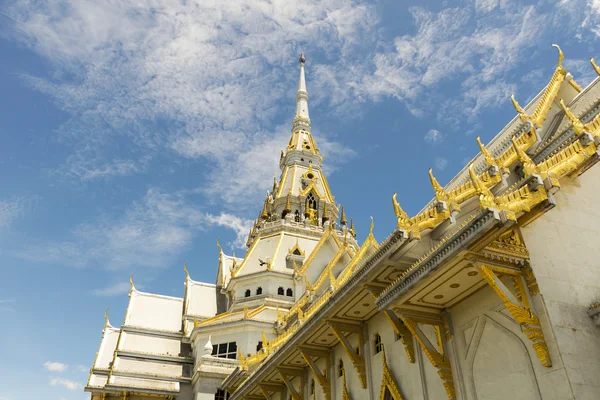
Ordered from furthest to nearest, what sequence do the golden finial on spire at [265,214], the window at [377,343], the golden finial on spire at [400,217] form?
the golden finial on spire at [265,214]
the window at [377,343]
the golden finial on spire at [400,217]

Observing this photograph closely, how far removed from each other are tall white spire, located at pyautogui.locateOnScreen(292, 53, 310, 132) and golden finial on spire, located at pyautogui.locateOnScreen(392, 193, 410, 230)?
4784cm

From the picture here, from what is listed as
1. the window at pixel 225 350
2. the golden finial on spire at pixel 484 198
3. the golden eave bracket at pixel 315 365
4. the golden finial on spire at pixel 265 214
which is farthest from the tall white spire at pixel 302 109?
the golden finial on spire at pixel 484 198

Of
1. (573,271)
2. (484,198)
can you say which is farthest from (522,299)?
(484,198)

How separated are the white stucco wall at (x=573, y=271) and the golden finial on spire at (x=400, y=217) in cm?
305

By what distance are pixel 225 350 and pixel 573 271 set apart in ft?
83.5

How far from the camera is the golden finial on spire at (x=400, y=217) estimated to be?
542 inches

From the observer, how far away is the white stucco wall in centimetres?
1004

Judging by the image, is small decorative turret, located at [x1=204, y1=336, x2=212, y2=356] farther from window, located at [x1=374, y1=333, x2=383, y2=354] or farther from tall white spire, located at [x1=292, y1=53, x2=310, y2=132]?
tall white spire, located at [x1=292, y1=53, x2=310, y2=132]

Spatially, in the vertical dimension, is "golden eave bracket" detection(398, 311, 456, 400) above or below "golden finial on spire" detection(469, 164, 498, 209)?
below

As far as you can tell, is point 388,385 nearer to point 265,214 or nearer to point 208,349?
point 208,349

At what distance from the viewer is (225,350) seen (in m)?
33.1

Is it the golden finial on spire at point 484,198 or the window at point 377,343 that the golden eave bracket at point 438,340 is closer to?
the window at point 377,343

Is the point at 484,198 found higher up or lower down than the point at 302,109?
lower down

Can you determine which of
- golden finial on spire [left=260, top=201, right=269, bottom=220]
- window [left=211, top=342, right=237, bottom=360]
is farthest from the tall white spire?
window [left=211, top=342, right=237, bottom=360]
